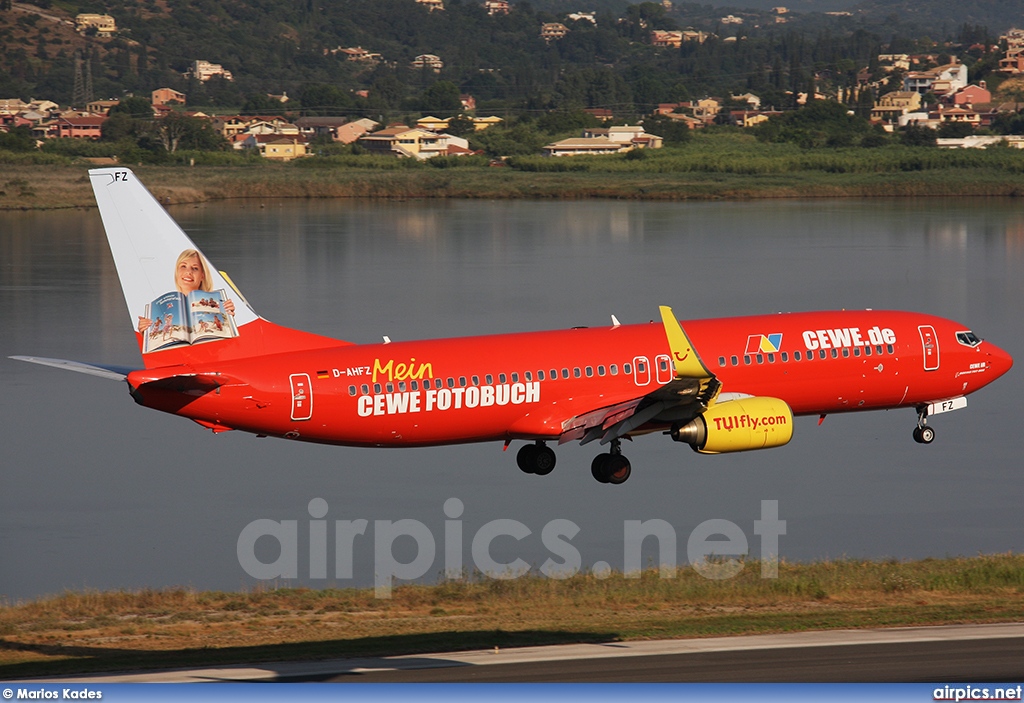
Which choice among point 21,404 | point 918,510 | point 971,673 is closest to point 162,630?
point 971,673

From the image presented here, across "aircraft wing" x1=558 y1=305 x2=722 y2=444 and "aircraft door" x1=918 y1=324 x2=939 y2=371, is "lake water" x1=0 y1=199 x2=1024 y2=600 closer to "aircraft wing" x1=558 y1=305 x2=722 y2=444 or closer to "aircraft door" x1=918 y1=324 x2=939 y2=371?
"aircraft wing" x1=558 y1=305 x2=722 y2=444

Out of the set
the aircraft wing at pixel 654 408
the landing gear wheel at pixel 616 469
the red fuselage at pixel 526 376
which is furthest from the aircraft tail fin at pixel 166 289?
the landing gear wheel at pixel 616 469

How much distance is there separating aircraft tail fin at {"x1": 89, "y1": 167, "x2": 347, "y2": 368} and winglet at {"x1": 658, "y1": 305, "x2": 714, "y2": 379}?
441 inches

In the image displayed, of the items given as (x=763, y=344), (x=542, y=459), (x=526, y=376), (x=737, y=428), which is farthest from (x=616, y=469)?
(x=763, y=344)

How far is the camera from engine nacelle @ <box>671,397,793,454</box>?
139 ft

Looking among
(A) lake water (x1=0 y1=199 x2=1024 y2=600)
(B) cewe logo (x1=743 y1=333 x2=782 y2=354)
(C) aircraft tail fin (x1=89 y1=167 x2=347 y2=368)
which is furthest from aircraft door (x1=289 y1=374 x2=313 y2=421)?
(B) cewe logo (x1=743 y1=333 x2=782 y2=354)

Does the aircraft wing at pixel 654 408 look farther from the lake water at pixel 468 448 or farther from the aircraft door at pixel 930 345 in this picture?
the aircraft door at pixel 930 345

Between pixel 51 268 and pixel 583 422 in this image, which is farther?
pixel 51 268

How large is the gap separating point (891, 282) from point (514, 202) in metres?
78.4

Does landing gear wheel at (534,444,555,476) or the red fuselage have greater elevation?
the red fuselage

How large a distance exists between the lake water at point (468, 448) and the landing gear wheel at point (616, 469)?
9.82 ft

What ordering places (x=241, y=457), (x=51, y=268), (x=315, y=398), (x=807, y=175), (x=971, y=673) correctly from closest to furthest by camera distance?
(x=971, y=673) → (x=315, y=398) → (x=241, y=457) → (x=51, y=268) → (x=807, y=175)

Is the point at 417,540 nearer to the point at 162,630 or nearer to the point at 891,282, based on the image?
the point at 162,630

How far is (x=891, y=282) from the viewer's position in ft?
328
